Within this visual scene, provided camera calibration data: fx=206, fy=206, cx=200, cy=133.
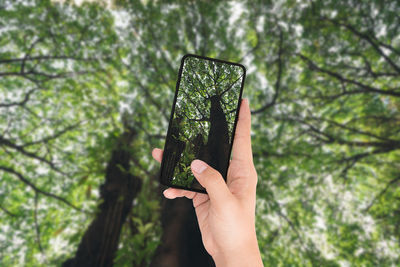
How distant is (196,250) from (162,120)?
253cm

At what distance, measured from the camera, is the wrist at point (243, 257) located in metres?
1.17

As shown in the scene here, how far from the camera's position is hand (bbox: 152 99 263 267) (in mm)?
1231

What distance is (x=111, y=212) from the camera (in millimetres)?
3930

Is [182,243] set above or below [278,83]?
below

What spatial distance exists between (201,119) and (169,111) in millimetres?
2827

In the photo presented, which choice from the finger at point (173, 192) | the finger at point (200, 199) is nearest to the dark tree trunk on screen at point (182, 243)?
the finger at point (200, 199)

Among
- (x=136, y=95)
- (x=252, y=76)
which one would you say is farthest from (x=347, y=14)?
(x=136, y=95)

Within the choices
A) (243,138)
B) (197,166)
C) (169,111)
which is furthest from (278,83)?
(197,166)

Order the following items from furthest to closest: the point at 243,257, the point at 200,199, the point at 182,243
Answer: the point at 182,243, the point at 200,199, the point at 243,257

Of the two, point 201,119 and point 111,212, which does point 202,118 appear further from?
point 111,212

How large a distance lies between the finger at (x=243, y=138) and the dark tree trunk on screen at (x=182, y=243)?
191cm

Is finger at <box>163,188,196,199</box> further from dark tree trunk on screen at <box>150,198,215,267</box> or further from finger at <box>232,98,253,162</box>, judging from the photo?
dark tree trunk on screen at <box>150,198,215,267</box>

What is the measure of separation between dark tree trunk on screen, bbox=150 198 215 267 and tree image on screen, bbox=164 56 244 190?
1.85m

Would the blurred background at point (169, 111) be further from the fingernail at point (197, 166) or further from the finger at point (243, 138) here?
the fingernail at point (197, 166)
